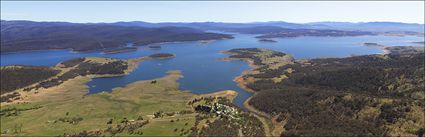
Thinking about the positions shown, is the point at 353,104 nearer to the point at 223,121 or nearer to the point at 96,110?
the point at 223,121

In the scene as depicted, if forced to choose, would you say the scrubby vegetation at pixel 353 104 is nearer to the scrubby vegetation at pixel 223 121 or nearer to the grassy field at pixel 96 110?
the scrubby vegetation at pixel 223 121

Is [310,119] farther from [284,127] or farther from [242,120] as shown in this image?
[242,120]

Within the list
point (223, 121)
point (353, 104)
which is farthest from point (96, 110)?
point (353, 104)

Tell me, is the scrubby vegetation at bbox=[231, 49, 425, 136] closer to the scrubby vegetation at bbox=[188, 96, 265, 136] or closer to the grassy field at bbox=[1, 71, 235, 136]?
the scrubby vegetation at bbox=[188, 96, 265, 136]

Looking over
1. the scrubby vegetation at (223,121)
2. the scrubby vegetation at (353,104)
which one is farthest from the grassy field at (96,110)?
the scrubby vegetation at (353,104)

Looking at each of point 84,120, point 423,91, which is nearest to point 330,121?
point 423,91
